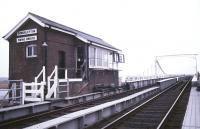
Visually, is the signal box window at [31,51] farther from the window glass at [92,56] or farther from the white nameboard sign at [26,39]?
the window glass at [92,56]

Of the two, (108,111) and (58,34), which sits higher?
(58,34)

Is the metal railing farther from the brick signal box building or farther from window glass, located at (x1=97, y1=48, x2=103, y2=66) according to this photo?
window glass, located at (x1=97, y1=48, x2=103, y2=66)

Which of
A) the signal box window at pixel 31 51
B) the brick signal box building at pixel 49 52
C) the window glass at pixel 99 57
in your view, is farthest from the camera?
the window glass at pixel 99 57

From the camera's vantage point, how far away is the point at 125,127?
8.34m

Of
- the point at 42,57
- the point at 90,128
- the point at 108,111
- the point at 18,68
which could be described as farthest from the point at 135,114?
the point at 18,68

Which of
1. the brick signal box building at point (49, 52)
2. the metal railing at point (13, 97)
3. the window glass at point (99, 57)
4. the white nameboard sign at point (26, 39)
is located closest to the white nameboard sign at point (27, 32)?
the brick signal box building at point (49, 52)

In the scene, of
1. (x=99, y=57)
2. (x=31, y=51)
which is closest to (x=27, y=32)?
Answer: (x=31, y=51)

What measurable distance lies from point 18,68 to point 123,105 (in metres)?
10.1

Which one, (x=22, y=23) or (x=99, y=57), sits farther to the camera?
(x=99, y=57)

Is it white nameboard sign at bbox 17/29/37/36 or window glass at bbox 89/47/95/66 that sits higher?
white nameboard sign at bbox 17/29/37/36

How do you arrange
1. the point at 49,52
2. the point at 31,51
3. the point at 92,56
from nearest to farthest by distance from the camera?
the point at 49,52 → the point at 31,51 → the point at 92,56

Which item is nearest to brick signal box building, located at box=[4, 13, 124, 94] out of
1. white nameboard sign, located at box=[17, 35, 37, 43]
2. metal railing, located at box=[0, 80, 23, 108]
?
white nameboard sign, located at box=[17, 35, 37, 43]

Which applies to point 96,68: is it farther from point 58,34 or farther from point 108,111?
point 108,111

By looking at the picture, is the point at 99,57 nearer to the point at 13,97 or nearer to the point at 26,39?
the point at 26,39
